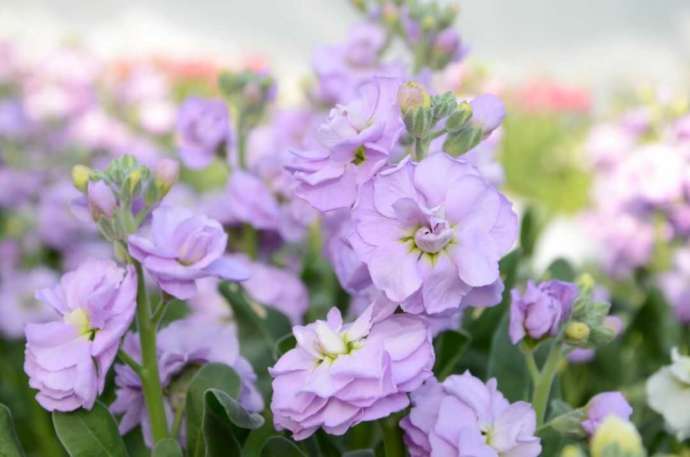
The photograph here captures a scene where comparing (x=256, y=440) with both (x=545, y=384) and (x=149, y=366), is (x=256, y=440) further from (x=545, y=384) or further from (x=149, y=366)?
(x=545, y=384)

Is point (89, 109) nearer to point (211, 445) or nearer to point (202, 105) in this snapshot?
point (202, 105)

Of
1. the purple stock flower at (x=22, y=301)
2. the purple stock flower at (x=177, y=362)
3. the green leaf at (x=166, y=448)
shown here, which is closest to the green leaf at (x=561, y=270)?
the purple stock flower at (x=177, y=362)

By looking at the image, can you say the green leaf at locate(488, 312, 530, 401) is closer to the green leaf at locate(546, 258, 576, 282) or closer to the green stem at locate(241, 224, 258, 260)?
the green leaf at locate(546, 258, 576, 282)

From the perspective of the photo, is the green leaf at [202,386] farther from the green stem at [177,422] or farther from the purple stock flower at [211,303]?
the purple stock flower at [211,303]

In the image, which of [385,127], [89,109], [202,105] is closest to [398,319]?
[385,127]

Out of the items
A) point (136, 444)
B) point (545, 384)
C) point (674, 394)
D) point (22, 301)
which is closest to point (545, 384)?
point (545, 384)

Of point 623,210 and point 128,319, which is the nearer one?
point 128,319

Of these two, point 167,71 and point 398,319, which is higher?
point 398,319

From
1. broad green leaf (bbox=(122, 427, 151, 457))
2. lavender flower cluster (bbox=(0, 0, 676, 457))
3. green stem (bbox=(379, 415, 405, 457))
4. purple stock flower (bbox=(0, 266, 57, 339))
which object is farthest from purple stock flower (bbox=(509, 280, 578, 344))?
purple stock flower (bbox=(0, 266, 57, 339))
